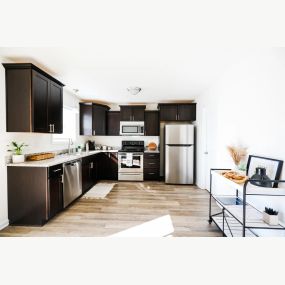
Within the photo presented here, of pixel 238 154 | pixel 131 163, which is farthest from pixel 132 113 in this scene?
pixel 238 154

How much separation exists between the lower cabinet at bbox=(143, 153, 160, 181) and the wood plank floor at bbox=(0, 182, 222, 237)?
0.84 m

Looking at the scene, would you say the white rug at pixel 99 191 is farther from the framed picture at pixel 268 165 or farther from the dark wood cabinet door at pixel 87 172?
the framed picture at pixel 268 165

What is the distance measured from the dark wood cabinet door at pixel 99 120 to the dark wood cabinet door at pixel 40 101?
7.08 ft

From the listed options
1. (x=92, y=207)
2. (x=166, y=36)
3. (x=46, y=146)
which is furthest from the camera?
(x=46, y=146)

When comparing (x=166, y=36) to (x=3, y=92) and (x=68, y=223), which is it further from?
(x=68, y=223)

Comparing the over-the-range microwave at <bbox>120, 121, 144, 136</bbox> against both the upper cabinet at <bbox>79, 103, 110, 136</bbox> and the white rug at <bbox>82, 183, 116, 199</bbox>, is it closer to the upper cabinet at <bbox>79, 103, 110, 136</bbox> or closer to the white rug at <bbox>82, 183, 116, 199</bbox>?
the upper cabinet at <bbox>79, 103, 110, 136</bbox>

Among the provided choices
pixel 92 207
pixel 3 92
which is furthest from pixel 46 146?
pixel 92 207

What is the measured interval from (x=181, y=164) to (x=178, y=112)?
61.4 inches

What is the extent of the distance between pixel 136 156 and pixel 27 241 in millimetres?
4189

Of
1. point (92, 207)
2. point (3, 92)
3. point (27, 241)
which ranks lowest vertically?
point (92, 207)

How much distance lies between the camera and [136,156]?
4.97 m

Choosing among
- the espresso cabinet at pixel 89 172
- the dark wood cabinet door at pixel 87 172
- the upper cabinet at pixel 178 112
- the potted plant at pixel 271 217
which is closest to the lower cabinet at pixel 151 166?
the upper cabinet at pixel 178 112

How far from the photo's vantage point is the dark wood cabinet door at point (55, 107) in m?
2.96

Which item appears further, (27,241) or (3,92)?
(3,92)
